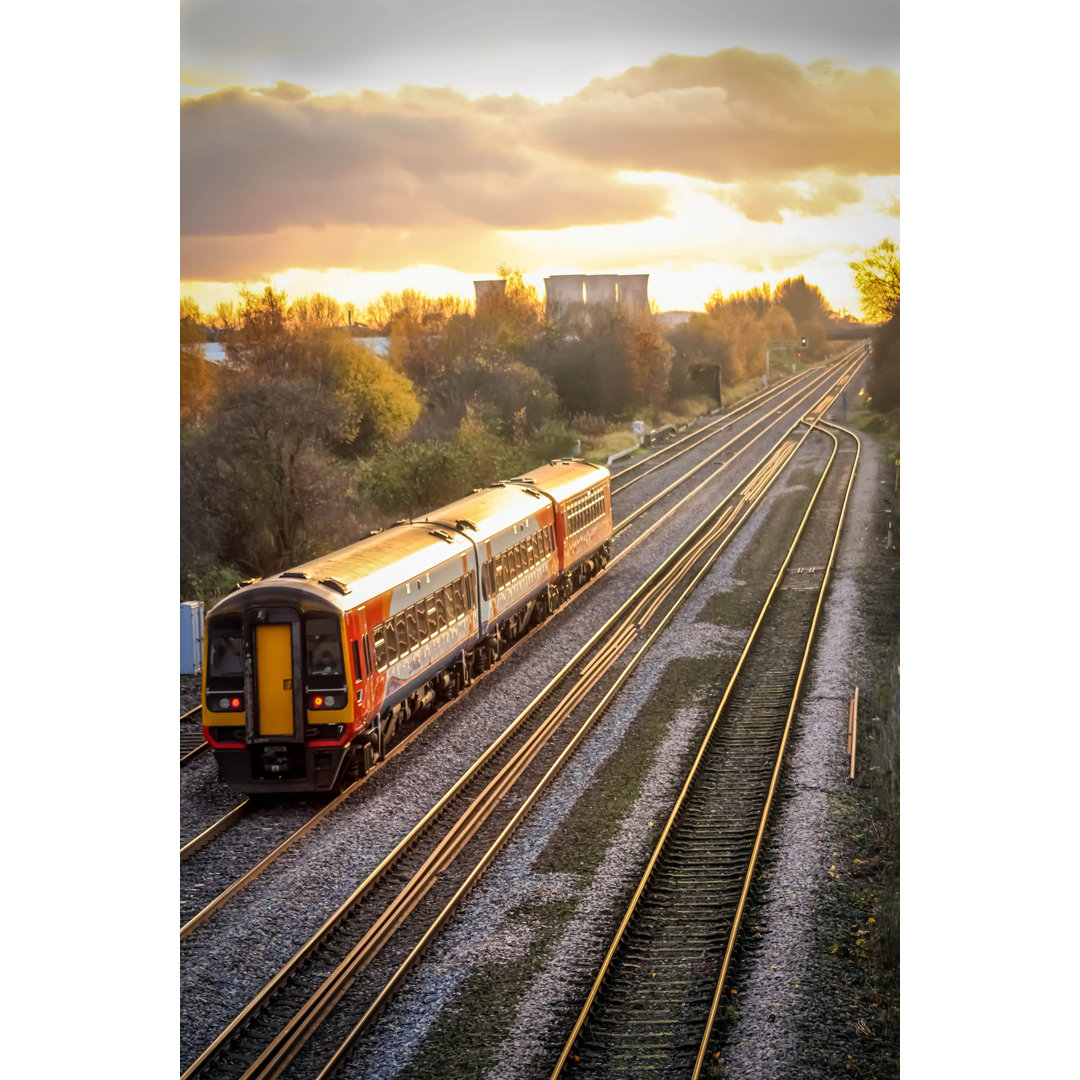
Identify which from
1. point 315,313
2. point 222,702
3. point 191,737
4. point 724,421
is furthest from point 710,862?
point 315,313

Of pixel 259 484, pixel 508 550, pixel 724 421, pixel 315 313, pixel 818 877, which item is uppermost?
pixel 315 313

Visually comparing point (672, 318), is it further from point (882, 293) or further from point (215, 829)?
point (215, 829)

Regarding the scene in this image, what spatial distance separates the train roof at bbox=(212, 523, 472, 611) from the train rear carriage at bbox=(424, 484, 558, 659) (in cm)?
47

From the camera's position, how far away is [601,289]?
8.38 meters

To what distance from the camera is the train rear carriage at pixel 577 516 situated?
12.8m

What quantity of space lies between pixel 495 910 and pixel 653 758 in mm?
2019

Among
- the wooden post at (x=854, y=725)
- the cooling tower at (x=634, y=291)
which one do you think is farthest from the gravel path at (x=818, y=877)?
the cooling tower at (x=634, y=291)

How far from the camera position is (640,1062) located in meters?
5.91

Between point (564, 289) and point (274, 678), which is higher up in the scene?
point (564, 289)

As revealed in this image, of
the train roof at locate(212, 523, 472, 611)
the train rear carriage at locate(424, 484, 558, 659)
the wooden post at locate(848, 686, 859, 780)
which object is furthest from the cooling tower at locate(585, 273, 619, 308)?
the train rear carriage at locate(424, 484, 558, 659)

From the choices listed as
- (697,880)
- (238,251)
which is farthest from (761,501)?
(238,251)

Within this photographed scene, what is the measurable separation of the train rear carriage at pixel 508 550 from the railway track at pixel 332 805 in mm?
2371

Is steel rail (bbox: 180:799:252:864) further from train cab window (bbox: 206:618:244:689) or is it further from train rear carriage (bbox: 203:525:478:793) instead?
train cab window (bbox: 206:618:244:689)

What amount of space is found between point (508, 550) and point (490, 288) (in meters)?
4.30
